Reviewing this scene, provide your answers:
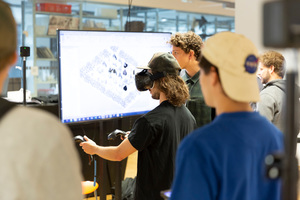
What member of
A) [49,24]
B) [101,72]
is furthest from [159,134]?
[49,24]

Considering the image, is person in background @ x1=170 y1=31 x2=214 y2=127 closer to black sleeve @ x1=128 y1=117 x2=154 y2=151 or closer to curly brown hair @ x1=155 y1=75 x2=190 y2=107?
curly brown hair @ x1=155 y1=75 x2=190 y2=107

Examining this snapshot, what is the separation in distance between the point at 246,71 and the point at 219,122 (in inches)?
7.3

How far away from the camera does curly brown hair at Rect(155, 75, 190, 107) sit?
7.62ft

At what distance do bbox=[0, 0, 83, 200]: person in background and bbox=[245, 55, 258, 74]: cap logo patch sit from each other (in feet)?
2.31

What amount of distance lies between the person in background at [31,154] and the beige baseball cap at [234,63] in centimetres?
62

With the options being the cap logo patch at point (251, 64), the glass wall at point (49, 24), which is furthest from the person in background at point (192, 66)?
the glass wall at point (49, 24)

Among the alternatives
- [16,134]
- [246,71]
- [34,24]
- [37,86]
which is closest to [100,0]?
[34,24]

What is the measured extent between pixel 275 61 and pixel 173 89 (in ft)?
5.29

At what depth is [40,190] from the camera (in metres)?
0.76

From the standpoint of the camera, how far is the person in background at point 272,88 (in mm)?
3365

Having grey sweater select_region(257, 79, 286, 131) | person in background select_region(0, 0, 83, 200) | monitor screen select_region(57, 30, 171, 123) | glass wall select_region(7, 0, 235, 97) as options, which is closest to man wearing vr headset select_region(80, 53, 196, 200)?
monitor screen select_region(57, 30, 171, 123)

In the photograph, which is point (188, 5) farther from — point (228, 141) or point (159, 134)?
point (228, 141)

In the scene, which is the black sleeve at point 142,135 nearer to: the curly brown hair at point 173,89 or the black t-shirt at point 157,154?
the black t-shirt at point 157,154

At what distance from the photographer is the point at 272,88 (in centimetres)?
346
